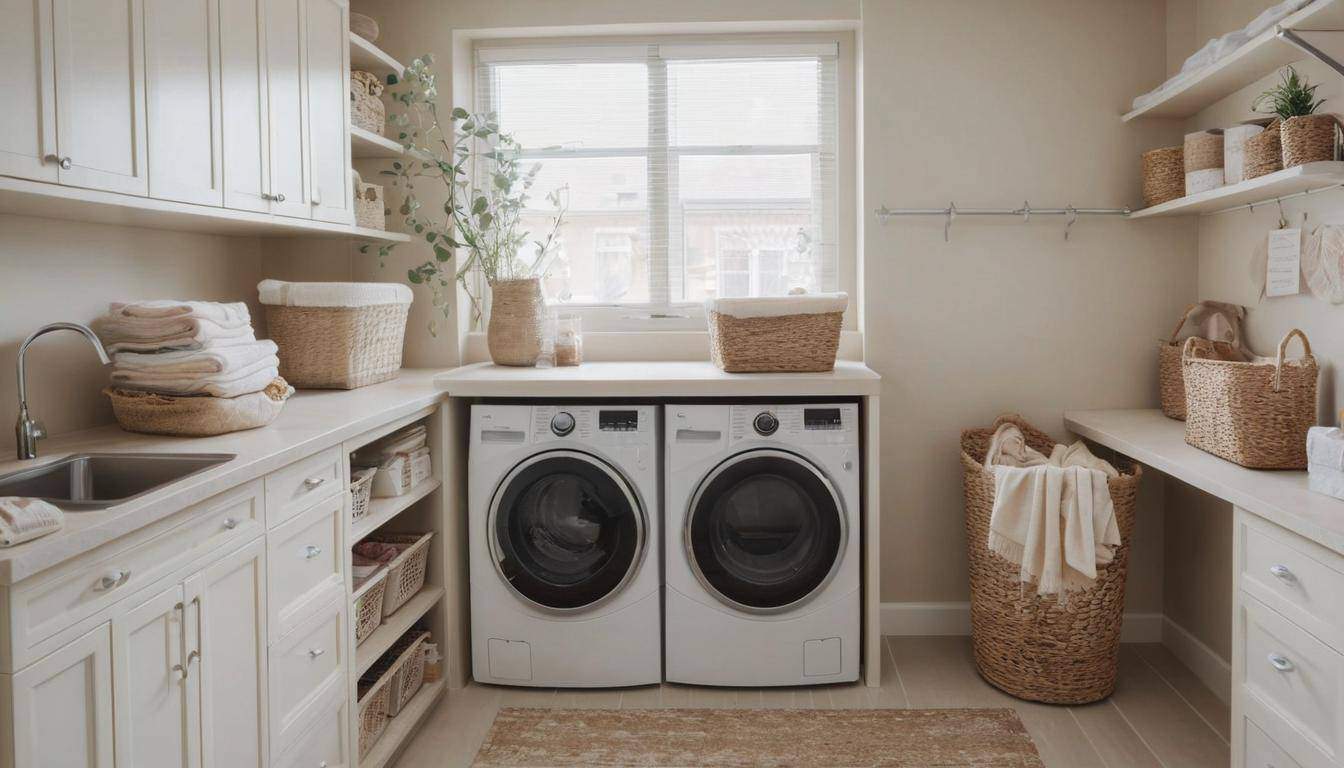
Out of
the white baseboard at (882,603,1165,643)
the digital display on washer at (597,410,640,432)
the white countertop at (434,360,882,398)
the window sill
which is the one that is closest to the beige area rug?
the white baseboard at (882,603,1165,643)

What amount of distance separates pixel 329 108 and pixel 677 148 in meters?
1.30

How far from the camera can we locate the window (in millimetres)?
3318

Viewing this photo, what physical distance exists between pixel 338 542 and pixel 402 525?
674 millimetres

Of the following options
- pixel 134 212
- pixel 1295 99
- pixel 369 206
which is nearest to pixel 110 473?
pixel 134 212

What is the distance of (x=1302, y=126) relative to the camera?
205 cm

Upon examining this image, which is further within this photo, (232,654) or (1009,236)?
(1009,236)

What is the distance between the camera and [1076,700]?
102 inches

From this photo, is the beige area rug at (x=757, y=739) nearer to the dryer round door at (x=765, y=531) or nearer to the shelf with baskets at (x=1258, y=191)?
the dryer round door at (x=765, y=531)

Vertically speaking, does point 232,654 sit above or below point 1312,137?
below

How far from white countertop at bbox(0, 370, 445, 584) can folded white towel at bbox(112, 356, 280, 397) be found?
100mm

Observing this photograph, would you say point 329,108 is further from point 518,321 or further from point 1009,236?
point 1009,236

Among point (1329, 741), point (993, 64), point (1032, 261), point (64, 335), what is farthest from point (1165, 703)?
point (64, 335)

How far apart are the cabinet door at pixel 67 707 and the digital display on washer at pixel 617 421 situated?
1.53m

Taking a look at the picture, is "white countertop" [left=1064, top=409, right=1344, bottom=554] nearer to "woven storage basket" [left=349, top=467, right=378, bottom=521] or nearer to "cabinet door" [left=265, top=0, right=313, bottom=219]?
"woven storage basket" [left=349, top=467, right=378, bottom=521]
